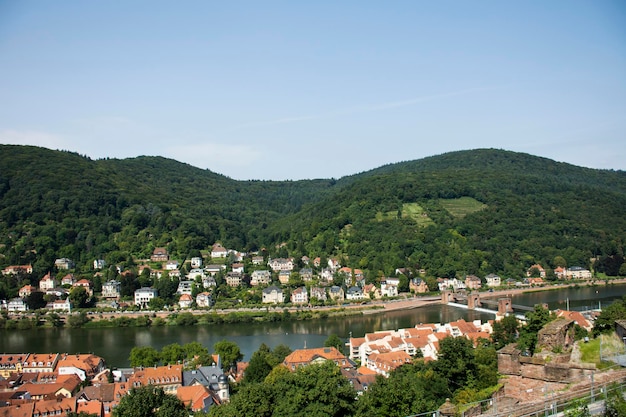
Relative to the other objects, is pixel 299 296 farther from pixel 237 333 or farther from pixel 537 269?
pixel 537 269

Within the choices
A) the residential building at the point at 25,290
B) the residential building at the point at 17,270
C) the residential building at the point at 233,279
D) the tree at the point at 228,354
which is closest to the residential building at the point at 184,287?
the residential building at the point at 233,279

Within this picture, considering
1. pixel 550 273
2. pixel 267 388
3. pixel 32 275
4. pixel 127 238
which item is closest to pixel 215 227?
pixel 127 238

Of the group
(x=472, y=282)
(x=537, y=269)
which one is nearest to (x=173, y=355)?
(x=472, y=282)

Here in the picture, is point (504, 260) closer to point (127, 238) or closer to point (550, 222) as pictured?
point (550, 222)

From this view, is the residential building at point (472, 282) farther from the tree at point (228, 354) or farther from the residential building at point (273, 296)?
the tree at point (228, 354)

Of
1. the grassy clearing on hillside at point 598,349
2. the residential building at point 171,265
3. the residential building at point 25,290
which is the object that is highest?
the residential building at point 171,265

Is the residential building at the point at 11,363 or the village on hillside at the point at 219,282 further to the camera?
the village on hillside at the point at 219,282

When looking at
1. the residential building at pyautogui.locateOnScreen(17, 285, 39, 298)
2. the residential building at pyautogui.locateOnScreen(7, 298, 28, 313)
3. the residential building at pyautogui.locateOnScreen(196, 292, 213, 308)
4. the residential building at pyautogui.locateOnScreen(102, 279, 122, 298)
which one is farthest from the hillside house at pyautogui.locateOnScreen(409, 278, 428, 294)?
the residential building at pyautogui.locateOnScreen(17, 285, 39, 298)
